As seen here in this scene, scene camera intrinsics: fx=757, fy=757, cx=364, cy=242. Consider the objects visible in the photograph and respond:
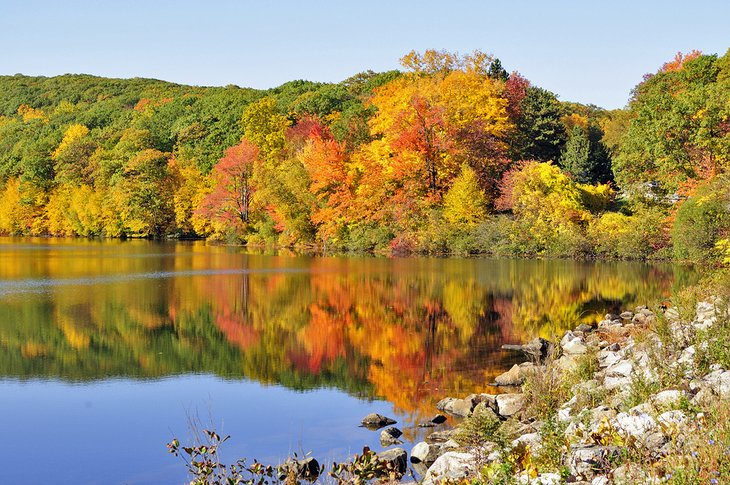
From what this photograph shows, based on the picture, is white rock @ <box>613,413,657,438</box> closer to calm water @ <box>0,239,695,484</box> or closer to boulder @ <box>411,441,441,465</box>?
boulder @ <box>411,441,441,465</box>

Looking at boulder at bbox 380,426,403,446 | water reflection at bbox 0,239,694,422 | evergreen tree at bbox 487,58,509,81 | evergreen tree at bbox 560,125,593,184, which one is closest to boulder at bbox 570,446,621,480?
boulder at bbox 380,426,403,446

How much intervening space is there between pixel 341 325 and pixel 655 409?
439 inches

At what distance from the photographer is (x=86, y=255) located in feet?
130

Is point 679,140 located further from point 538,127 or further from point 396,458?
point 396,458

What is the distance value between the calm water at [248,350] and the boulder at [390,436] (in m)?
0.13

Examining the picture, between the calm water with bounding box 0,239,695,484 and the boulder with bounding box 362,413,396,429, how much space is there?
187mm

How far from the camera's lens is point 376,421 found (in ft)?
32.3

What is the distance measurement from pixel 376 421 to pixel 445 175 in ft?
100

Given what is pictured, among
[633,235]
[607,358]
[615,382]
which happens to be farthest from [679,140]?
[615,382]

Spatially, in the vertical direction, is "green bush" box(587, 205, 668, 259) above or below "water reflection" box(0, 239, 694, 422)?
above

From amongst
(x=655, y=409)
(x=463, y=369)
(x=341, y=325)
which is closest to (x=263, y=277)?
(x=341, y=325)

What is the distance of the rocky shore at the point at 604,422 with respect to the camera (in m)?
5.49

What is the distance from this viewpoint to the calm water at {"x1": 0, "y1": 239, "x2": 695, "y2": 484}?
30.7 feet

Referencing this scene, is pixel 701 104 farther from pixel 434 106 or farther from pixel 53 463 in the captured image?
pixel 53 463
